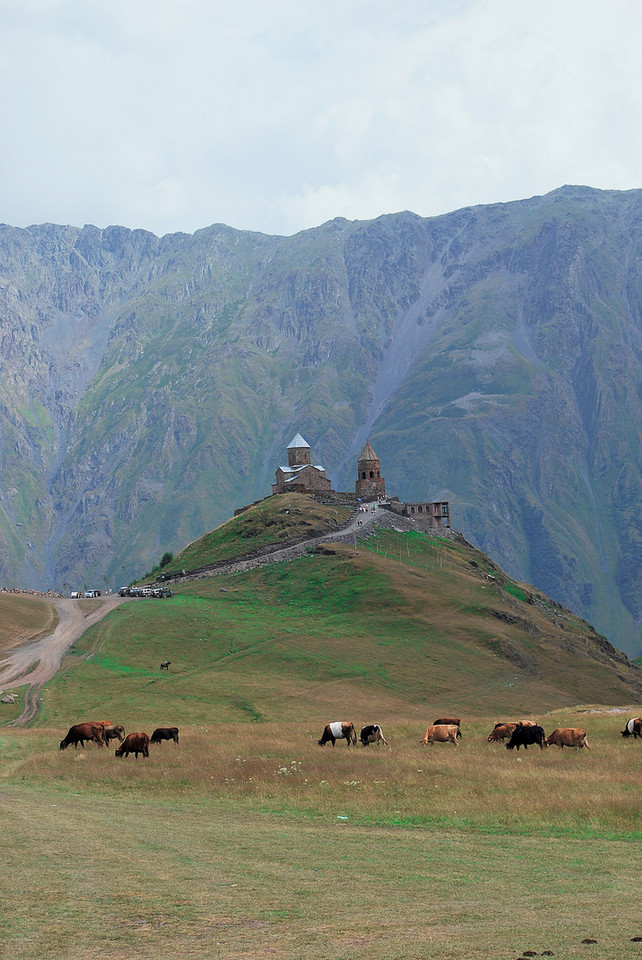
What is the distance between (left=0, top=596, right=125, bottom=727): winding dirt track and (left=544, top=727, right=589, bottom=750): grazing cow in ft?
132

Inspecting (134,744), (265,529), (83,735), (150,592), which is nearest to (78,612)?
(150,592)

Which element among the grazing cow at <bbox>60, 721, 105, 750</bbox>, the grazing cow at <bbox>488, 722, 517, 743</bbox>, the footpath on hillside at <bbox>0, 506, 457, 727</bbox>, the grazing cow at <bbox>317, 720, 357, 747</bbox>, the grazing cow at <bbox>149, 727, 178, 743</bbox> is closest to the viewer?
the grazing cow at <bbox>317, 720, 357, 747</bbox>

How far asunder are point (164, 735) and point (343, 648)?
56742 mm

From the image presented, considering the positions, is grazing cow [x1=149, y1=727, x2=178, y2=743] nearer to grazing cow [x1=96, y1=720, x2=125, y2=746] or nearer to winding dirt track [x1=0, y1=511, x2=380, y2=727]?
grazing cow [x1=96, y1=720, x2=125, y2=746]

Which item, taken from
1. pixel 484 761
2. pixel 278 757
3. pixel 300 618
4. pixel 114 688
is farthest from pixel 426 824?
pixel 300 618

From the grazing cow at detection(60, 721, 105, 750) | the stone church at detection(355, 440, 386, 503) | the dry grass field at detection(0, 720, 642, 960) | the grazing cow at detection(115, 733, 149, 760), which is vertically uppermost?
the stone church at detection(355, 440, 386, 503)

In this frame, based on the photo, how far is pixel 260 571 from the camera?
14050 centimetres

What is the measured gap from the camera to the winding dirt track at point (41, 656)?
80.4 meters

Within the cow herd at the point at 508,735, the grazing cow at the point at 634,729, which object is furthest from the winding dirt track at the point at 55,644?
the grazing cow at the point at 634,729

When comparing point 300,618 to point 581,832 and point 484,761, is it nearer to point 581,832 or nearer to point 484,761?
point 484,761

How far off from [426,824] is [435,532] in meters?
141

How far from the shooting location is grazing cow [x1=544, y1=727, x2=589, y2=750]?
4834 centimetres

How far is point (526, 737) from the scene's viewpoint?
48.6 m

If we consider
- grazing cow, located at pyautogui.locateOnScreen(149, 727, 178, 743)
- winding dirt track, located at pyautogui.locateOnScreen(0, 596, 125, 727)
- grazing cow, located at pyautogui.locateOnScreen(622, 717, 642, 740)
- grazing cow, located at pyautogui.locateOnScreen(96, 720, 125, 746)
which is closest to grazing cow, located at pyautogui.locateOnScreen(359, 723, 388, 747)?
grazing cow, located at pyautogui.locateOnScreen(149, 727, 178, 743)
